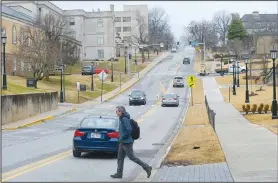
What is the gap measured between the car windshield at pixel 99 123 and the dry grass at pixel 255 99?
8861mm

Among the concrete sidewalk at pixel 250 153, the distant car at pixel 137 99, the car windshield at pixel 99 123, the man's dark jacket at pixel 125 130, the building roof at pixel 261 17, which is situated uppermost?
the building roof at pixel 261 17

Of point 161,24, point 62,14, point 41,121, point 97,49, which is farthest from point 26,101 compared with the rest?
point 161,24

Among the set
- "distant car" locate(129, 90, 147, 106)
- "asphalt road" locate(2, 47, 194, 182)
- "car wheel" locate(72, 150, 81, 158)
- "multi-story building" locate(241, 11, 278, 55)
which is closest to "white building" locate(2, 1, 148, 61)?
"multi-story building" locate(241, 11, 278, 55)

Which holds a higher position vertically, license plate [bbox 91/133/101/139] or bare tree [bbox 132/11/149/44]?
bare tree [bbox 132/11/149/44]

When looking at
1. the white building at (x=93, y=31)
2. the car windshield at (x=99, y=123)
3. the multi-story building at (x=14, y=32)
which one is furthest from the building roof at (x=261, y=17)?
the car windshield at (x=99, y=123)

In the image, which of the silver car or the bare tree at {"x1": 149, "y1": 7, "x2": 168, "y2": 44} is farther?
the bare tree at {"x1": 149, "y1": 7, "x2": 168, "y2": 44}

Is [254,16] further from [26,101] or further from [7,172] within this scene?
[7,172]

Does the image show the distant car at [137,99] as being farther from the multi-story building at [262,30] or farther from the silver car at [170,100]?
the multi-story building at [262,30]

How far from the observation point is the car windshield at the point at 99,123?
16980 mm

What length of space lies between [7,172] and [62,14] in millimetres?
96779

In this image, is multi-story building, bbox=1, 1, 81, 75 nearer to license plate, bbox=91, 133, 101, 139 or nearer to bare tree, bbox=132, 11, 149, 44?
license plate, bbox=91, 133, 101, 139

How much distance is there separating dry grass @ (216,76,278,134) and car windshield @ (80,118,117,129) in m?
8.86

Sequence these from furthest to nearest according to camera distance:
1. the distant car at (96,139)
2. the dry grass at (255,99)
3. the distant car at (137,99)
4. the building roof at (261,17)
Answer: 1. the building roof at (261,17)
2. the distant car at (137,99)
3. the dry grass at (255,99)
4. the distant car at (96,139)

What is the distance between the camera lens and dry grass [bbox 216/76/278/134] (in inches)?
1112
